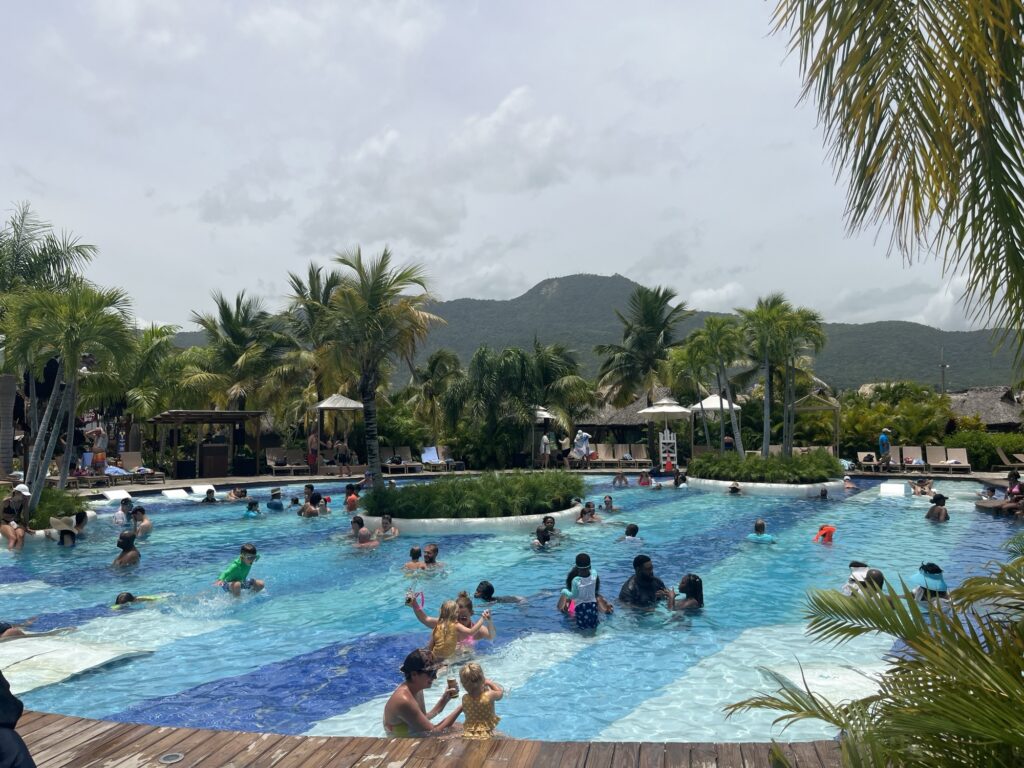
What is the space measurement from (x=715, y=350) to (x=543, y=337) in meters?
105

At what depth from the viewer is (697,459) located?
85.1 feet

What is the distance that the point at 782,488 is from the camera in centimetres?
2247

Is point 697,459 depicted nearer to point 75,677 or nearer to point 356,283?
point 356,283

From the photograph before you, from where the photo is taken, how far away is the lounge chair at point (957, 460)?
2802 centimetres

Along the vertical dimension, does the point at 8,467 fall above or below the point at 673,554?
above

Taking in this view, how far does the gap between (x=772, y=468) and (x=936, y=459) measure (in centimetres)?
965

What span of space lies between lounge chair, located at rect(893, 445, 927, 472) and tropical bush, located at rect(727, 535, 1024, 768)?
27965 millimetres

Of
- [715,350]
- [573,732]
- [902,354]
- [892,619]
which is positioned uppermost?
[902,354]

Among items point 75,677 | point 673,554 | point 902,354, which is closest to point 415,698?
point 75,677

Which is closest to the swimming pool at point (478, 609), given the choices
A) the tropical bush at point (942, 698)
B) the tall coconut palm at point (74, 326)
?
the tropical bush at point (942, 698)

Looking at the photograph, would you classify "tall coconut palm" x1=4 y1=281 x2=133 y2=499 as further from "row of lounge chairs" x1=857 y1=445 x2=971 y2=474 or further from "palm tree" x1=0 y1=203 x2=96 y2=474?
"row of lounge chairs" x1=857 y1=445 x2=971 y2=474

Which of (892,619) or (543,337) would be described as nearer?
(892,619)

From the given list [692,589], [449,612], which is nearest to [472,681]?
[449,612]

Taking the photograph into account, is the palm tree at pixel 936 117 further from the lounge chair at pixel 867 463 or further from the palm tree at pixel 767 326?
the lounge chair at pixel 867 463
